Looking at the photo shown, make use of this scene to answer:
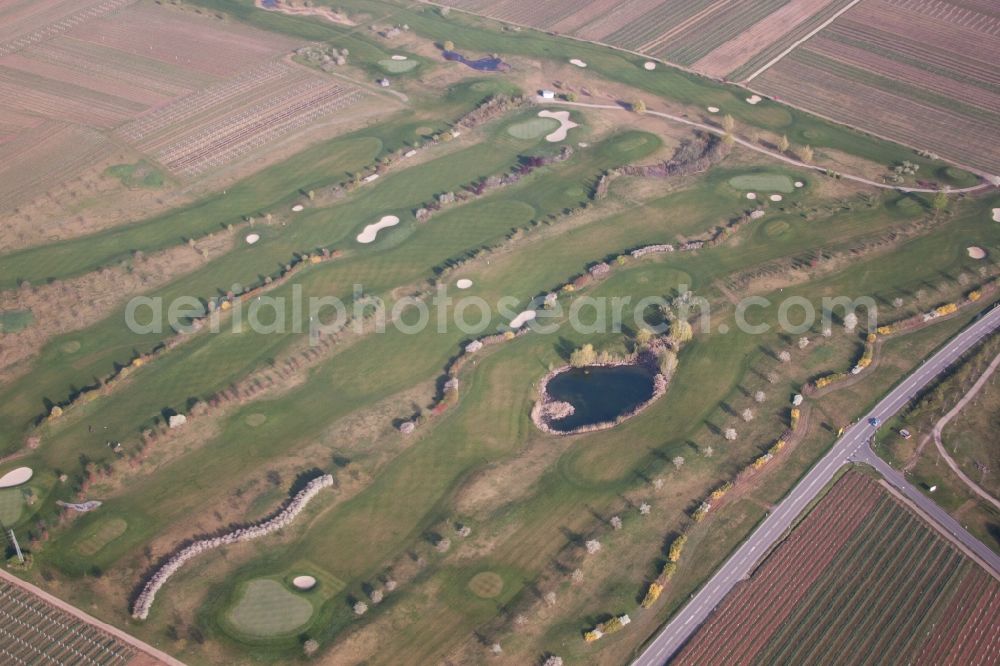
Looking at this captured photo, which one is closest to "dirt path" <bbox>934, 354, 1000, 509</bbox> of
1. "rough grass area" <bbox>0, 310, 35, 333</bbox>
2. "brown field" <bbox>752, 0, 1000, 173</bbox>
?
"brown field" <bbox>752, 0, 1000, 173</bbox>

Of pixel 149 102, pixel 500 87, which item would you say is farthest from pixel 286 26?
pixel 500 87

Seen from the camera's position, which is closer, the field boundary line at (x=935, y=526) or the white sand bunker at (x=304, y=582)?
the white sand bunker at (x=304, y=582)

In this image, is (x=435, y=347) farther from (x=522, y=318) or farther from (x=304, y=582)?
(x=304, y=582)

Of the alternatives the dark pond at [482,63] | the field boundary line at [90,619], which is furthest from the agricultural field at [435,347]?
the dark pond at [482,63]

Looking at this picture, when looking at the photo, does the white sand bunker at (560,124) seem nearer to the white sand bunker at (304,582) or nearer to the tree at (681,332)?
the tree at (681,332)

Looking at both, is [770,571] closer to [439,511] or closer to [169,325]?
[439,511]
